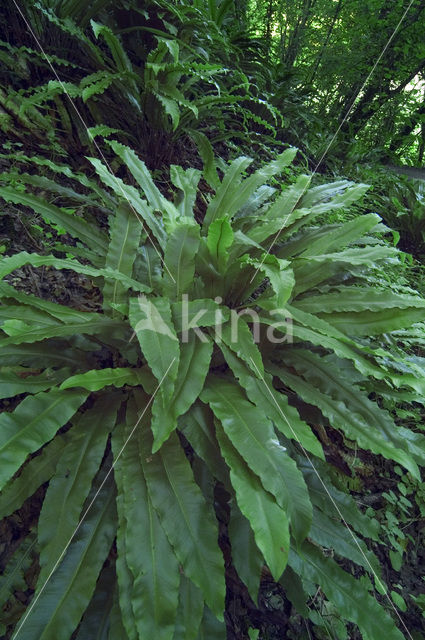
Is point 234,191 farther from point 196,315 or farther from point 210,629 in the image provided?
point 210,629

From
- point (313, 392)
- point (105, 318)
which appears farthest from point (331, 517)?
point (105, 318)

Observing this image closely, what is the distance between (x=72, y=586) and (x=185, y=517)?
0.88 ft

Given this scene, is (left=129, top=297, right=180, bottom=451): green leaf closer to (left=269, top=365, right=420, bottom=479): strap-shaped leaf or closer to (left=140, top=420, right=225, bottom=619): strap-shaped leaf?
(left=140, top=420, right=225, bottom=619): strap-shaped leaf

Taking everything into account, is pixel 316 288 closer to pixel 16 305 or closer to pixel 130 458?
pixel 130 458

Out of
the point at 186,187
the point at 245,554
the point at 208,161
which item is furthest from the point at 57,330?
the point at 208,161

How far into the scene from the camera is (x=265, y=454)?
82 cm

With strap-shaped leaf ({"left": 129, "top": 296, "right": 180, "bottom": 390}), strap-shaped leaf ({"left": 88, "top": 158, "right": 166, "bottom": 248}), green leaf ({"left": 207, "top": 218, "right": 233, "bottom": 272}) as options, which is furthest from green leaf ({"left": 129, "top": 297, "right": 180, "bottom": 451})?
strap-shaped leaf ({"left": 88, "top": 158, "right": 166, "bottom": 248})

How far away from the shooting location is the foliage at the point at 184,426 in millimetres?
768

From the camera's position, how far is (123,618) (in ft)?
2.42

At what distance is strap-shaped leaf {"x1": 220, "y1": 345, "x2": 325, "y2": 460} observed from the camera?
2.88 ft

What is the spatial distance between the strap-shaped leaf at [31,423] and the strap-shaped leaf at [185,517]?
0.69 ft

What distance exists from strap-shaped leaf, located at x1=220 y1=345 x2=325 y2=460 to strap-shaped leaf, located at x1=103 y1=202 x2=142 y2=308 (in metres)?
0.39

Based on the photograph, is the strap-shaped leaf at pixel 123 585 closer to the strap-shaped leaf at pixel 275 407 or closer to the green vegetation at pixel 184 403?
the green vegetation at pixel 184 403

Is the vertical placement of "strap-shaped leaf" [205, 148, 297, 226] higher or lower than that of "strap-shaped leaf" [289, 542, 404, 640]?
higher
